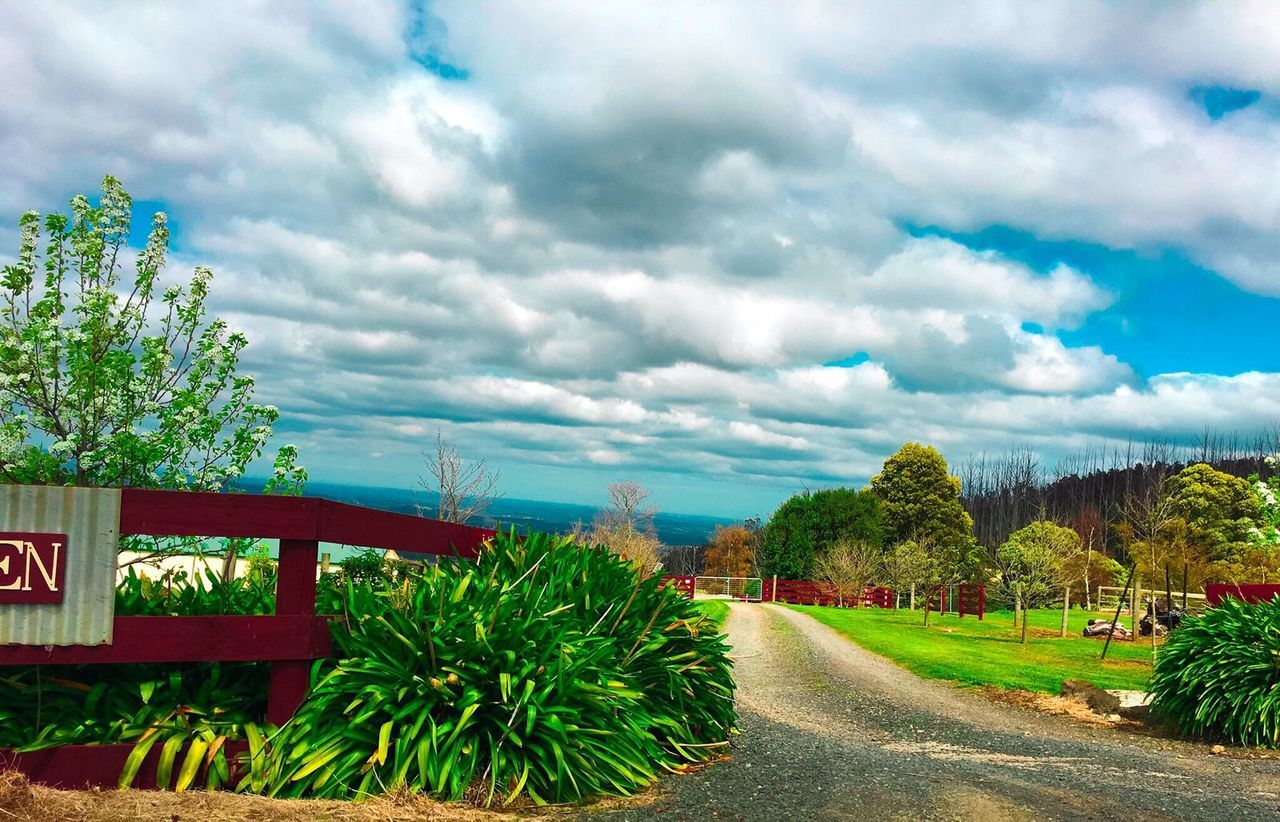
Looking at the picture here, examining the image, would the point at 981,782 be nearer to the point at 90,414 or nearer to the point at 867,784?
the point at 867,784

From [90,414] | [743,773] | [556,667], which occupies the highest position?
[90,414]

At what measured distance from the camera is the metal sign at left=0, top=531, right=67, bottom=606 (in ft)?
16.6

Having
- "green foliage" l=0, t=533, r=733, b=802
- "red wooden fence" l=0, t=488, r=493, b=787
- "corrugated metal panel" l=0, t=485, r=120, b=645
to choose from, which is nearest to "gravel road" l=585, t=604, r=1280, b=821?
"green foliage" l=0, t=533, r=733, b=802

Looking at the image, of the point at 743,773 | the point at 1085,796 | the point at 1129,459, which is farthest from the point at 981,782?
the point at 1129,459

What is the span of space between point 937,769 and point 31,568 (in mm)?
6258

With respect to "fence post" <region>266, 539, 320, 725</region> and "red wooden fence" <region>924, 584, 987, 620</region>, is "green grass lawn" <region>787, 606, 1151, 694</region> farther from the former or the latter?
"fence post" <region>266, 539, 320, 725</region>

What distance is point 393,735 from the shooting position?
547 centimetres

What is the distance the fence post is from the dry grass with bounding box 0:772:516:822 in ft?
1.92

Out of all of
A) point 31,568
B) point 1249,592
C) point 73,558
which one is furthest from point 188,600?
point 1249,592

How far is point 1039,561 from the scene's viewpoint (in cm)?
2823

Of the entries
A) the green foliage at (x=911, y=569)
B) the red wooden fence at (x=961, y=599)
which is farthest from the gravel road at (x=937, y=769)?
the red wooden fence at (x=961, y=599)

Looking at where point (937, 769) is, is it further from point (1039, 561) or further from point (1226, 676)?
point (1039, 561)

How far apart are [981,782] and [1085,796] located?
0.67 meters

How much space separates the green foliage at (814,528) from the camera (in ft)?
173
